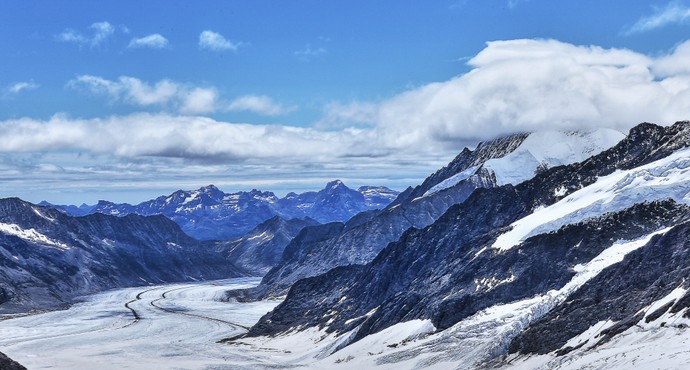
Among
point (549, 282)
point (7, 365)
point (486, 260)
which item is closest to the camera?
point (7, 365)

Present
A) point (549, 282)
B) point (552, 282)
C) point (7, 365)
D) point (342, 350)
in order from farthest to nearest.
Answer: point (342, 350), point (549, 282), point (552, 282), point (7, 365)

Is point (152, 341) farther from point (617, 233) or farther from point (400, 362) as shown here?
point (617, 233)

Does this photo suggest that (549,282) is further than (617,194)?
No

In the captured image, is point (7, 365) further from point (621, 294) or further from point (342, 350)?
point (621, 294)

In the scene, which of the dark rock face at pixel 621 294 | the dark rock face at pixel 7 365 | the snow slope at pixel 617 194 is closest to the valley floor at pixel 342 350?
the dark rock face at pixel 621 294

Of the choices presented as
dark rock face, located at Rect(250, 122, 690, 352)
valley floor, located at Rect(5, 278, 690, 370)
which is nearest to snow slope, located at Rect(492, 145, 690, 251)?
dark rock face, located at Rect(250, 122, 690, 352)

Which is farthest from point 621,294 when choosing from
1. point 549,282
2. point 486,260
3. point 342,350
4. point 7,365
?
point 7,365

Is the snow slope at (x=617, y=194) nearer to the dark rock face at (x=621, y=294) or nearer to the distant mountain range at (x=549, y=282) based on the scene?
the distant mountain range at (x=549, y=282)

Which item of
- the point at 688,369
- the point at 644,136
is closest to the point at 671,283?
the point at 688,369
